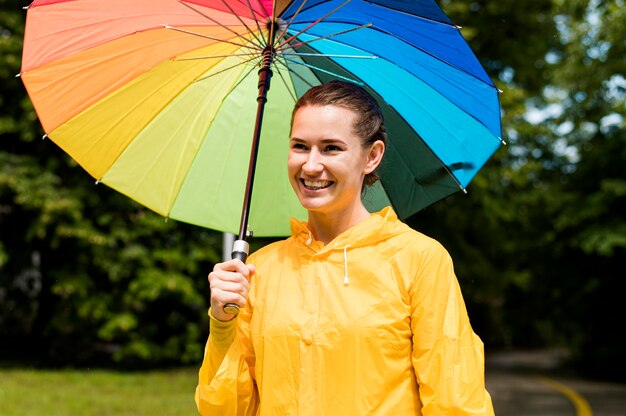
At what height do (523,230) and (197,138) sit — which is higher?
(523,230)

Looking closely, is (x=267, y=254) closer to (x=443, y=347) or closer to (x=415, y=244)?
(x=415, y=244)

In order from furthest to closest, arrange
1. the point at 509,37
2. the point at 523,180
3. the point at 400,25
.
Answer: the point at 509,37
the point at 523,180
the point at 400,25

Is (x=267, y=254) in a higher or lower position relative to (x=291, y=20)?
lower

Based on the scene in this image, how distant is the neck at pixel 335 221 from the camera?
8.34 feet

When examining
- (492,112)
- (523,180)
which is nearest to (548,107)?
(523,180)

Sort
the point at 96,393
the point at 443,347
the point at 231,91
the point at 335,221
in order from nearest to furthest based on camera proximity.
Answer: the point at 443,347 < the point at 335,221 < the point at 231,91 < the point at 96,393

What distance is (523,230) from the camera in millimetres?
22828

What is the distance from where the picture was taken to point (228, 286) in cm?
239

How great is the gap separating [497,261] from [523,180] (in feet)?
28.9

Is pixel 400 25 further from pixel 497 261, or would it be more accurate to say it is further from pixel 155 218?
pixel 497 261

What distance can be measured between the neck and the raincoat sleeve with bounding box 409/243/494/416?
0.97ft

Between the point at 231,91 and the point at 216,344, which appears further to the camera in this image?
the point at 231,91

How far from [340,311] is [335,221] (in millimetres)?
345

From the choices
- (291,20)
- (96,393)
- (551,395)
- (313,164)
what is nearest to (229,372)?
(313,164)
